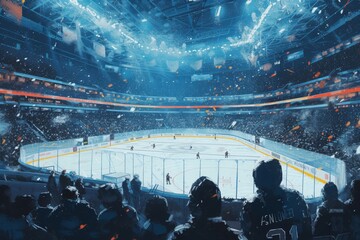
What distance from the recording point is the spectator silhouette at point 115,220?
8.42 ft

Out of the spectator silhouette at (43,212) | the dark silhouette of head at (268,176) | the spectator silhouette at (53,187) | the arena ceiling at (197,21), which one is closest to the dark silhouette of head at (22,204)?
the spectator silhouette at (43,212)

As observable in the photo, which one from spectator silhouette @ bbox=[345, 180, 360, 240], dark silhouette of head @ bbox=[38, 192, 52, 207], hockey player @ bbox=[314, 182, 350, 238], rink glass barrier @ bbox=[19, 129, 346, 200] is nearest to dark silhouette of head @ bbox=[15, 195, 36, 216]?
dark silhouette of head @ bbox=[38, 192, 52, 207]

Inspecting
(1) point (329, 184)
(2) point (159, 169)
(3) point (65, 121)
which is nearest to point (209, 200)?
(1) point (329, 184)

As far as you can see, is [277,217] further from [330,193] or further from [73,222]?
[73,222]

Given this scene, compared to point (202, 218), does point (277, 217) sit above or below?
below

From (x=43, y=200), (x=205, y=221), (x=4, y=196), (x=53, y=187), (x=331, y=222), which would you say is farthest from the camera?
(x=53, y=187)

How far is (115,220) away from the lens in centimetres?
260

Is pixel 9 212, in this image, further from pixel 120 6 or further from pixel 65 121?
pixel 65 121

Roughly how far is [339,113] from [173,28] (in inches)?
789

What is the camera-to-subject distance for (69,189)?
2.73 m

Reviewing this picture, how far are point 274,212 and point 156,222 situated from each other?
44.8 inches

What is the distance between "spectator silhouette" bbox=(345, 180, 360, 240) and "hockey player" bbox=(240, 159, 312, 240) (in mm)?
762

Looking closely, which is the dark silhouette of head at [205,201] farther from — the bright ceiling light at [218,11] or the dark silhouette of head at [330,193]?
the bright ceiling light at [218,11]

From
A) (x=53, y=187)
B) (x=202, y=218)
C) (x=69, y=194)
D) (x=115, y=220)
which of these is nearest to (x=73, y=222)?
(x=69, y=194)
